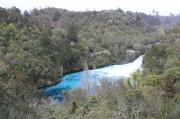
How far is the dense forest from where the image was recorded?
572 inches

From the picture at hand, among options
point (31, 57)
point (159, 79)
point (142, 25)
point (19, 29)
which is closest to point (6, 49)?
point (31, 57)

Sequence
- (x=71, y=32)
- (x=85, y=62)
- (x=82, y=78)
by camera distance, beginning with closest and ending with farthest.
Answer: (x=82, y=78)
(x=85, y=62)
(x=71, y=32)

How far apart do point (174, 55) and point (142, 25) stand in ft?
145

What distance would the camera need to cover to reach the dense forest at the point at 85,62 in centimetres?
1452

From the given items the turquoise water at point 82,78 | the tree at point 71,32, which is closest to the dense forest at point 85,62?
the tree at point 71,32

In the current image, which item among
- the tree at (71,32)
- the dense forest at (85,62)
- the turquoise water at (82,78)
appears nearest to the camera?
the dense forest at (85,62)

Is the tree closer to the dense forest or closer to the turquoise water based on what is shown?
the dense forest

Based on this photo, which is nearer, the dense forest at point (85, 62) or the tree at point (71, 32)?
the dense forest at point (85, 62)

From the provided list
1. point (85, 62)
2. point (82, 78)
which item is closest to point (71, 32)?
point (85, 62)

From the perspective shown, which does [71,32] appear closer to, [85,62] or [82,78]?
[85,62]

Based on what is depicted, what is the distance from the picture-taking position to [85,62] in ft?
150

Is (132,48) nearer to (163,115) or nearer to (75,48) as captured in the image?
(75,48)

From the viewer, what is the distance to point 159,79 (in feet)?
68.8

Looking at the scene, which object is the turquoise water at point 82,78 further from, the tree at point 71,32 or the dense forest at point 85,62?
the tree at point 71,32
